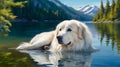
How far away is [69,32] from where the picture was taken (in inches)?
493

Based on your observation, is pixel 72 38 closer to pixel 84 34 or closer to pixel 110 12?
pixel 84 34

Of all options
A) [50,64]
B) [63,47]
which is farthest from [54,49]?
[50,64]

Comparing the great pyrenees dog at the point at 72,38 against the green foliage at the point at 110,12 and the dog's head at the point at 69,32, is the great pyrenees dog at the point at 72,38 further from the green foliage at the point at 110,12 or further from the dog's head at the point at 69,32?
the green foliage at the point at 110,12

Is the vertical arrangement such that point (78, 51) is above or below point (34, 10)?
below

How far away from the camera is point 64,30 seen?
12.5 meters

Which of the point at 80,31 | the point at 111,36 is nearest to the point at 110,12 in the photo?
the point at 111,36

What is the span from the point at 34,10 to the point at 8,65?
155m

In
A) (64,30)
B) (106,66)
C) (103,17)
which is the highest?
(103,17)

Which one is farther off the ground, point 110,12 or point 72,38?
point 110,12

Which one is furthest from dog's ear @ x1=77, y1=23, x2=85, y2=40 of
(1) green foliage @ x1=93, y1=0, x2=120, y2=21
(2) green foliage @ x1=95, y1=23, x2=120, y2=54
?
(1) green foliage @ x1=93, y1=0, x2=120, y2=21

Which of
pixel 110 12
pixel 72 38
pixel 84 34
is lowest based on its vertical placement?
pixel 72 38

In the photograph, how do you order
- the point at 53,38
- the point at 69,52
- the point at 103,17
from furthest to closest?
the point at 103,17
the point at 53,38
the point at 69,52

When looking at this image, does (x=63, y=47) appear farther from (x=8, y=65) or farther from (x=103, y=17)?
(x=103, y=17)

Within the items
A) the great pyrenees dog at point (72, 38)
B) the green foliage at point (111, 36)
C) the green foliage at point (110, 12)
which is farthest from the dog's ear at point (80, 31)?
the green foliage at point (110, 12)
